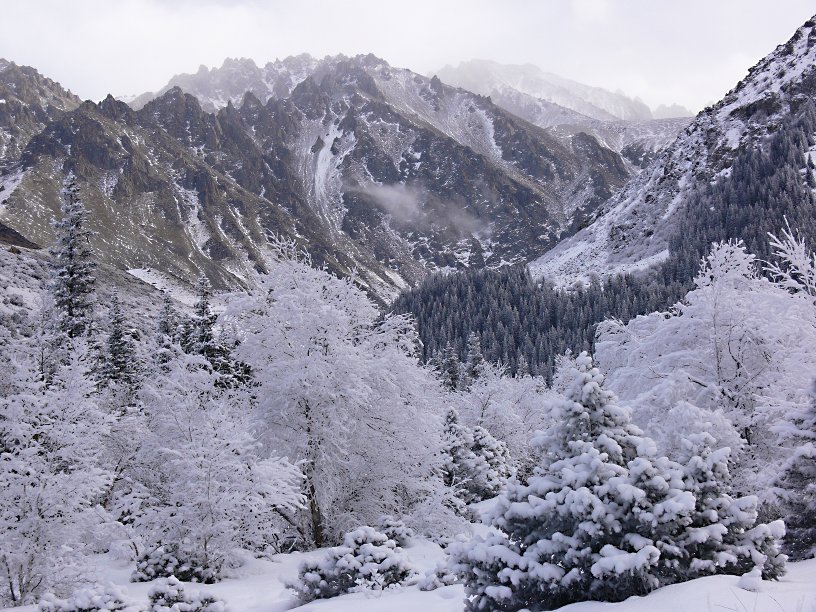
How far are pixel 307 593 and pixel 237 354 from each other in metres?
8.42

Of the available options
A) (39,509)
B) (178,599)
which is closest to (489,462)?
(39,509)

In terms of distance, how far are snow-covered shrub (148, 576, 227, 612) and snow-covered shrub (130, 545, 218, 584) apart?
3.00m

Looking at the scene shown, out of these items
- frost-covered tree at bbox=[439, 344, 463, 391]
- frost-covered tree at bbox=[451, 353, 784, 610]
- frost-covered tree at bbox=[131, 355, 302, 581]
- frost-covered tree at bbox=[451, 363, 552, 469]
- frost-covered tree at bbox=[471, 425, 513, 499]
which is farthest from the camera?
frost-covered tree at bbox=[439, 344, 463, 391]

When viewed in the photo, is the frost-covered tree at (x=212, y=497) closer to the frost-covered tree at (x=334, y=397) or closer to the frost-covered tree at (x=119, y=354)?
the frost-covered tree at (x=334, y=397)

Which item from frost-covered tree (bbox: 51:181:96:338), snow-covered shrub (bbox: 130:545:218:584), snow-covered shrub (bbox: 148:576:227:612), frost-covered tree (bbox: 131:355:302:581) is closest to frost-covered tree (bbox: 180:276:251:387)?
→ frost-covered tree (bbox: 51:181:96:338)

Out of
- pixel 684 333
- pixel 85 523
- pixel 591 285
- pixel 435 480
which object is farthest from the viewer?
pixel 591 285

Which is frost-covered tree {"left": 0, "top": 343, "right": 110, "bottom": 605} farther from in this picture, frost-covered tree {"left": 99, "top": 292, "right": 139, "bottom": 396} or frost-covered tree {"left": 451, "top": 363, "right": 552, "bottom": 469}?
frost-covered tree {"left": 99, "top": 292, "right": 139, "bottom": 396}

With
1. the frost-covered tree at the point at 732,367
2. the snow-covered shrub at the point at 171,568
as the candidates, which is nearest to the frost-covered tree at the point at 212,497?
Result: the snow-covered shrub at the point at 171,568

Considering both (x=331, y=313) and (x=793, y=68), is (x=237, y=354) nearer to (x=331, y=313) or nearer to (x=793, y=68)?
(x=331, y=313)

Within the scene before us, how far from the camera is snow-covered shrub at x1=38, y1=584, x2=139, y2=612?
24.5ft

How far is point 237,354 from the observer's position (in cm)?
1606

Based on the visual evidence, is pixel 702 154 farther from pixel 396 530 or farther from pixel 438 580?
pixel 438 580

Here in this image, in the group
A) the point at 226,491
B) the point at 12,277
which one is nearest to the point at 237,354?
the point at 226,491

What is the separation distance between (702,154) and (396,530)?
20314cm
